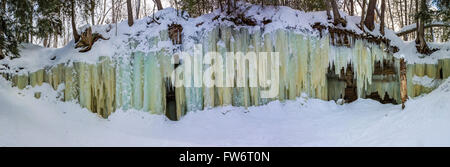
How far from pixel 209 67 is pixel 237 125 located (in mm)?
2220

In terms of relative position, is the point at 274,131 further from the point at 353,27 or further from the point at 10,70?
the point at 10,70

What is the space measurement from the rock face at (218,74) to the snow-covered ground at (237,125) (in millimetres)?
352

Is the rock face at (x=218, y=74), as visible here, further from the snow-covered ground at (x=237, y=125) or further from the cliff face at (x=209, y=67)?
the snow-covered ground at (x=237, y=125)

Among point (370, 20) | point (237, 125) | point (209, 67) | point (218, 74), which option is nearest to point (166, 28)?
point (209, 67)

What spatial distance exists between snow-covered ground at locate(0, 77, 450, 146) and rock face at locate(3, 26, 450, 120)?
352 millimetres

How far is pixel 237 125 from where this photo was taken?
26.4ft

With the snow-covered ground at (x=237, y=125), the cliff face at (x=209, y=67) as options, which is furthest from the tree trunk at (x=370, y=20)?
the snow-covered ground at (x=237, y=125)

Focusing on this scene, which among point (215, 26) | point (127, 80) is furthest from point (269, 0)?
point (127, 80)

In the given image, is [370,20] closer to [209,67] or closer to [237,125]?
[209,67]

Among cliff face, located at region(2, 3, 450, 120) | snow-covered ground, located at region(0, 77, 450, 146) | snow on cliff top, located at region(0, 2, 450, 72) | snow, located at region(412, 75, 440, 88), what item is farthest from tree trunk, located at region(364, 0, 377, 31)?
snow-covered ground, located at region(0, 77, 450, 146)

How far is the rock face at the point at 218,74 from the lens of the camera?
339 inches

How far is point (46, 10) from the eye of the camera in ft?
27.3
